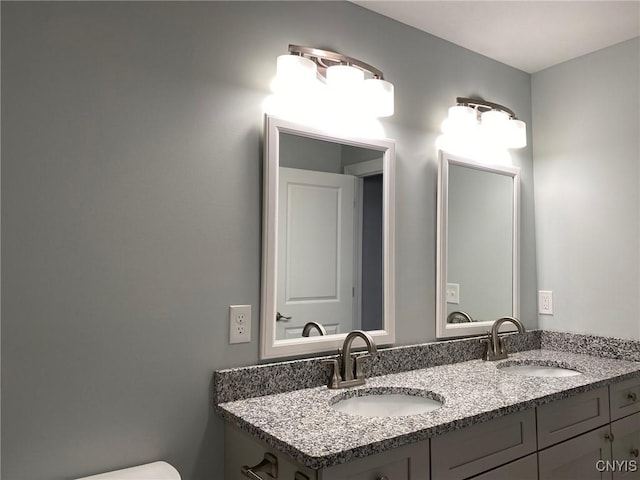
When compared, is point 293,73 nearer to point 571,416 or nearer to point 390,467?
point 390,467

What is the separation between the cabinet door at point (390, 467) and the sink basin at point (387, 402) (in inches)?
13.5

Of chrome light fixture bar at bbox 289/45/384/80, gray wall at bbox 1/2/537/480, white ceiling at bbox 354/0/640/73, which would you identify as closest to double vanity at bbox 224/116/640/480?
gray wall at bbox 1/2/537/480

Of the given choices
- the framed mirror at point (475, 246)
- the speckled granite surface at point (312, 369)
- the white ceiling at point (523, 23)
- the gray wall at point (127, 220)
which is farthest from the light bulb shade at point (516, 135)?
the gray wall at point (127, 220)

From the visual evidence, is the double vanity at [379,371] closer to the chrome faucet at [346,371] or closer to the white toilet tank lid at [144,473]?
the chrome faucet at [346,371]

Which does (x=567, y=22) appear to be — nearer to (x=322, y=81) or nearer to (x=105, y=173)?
(x=322, y=81)

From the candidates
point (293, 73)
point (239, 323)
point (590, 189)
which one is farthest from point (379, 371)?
point (590, 189)

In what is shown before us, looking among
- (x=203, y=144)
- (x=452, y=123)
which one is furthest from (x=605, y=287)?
(x=203, y=144)

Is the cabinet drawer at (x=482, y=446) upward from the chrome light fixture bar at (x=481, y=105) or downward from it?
downward

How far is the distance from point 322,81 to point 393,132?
0.39 metres

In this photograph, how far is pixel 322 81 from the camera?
176 cm

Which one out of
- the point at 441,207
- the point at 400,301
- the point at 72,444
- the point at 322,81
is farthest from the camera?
the point at 441,207

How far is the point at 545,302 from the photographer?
2516 millimetres

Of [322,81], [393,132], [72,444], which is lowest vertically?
[72,444]

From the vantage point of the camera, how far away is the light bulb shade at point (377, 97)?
1.77 m
